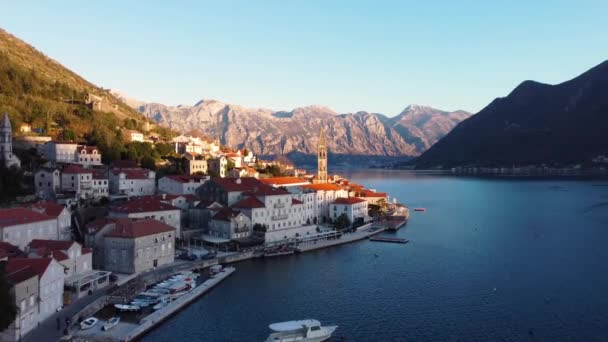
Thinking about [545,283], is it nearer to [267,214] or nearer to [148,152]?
Result: [267,214]

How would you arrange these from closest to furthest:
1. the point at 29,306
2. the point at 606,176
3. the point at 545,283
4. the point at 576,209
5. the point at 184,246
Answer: the point at 29,306, the point at 545,283, the point at 184,246, the point at 576,209, the point at 606,176

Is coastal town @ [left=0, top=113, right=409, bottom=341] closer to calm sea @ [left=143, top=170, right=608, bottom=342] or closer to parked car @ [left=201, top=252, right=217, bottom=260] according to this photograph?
parked car @ [left=201, top=252, right=217, bottom=260]

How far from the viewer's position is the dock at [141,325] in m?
25.6

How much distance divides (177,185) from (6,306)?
36.9m

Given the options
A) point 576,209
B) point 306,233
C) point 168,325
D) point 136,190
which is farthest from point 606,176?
point 168,325

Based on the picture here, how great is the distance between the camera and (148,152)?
6925cm

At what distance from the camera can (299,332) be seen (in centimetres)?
2686

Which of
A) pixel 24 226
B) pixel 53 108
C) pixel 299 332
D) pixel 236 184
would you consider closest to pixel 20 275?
pixel 24 226

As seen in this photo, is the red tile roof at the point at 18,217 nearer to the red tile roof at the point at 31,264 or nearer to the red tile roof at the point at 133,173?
the red tile roof at the point at 31,264

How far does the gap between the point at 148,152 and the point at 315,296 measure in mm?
42859

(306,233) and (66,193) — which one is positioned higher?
(66,193)

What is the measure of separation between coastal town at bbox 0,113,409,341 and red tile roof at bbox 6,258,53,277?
5 cm

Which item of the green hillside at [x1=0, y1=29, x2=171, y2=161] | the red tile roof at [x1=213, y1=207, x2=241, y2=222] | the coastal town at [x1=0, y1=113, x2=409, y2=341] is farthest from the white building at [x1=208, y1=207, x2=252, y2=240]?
the green hillside at [x1=0, y1=29, x2=171, y2=161]

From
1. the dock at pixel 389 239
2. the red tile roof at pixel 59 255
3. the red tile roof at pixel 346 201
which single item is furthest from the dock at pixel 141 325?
the red tile roof at pixel 346 201
